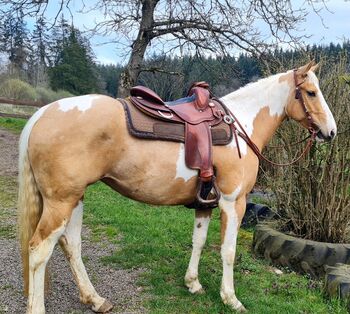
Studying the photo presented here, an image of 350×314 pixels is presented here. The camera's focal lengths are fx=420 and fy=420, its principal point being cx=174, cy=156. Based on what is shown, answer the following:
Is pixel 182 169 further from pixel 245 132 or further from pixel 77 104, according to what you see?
pixel 77 104

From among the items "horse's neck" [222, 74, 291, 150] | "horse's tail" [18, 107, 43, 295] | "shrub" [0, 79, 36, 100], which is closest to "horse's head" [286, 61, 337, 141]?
"horse's neck" [222, 74, 291, 150]

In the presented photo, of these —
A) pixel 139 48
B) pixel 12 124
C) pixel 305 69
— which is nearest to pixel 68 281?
pixel 305 69

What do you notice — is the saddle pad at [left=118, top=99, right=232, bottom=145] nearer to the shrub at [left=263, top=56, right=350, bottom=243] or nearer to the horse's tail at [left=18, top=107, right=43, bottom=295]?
the horse's tail at [left=18, top=107, right=43, bottom=295]

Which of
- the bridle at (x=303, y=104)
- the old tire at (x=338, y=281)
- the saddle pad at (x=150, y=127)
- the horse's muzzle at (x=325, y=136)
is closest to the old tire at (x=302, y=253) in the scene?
the old tire at (x=338, y=281)

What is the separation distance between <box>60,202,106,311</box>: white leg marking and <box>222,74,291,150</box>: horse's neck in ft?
5.50

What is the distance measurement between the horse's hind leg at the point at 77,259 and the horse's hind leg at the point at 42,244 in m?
0.36

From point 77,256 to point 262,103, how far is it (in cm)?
211

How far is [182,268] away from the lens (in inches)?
174

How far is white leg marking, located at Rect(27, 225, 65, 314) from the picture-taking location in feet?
9.80

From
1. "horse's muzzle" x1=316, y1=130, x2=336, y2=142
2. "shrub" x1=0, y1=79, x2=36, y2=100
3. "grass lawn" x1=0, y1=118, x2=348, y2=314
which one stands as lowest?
"grass lawn" x1=0, y1=118, x2=348, y2=314

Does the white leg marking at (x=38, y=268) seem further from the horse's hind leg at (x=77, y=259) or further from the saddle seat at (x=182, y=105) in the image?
the saddle seat at (x=182, y=105)

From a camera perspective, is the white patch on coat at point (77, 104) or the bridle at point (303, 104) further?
the bridle at point (303, 104)

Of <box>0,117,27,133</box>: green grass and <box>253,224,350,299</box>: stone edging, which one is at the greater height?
<box>0,117,27,133</box>: green grass

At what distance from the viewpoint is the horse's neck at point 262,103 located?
3830 millimetres
